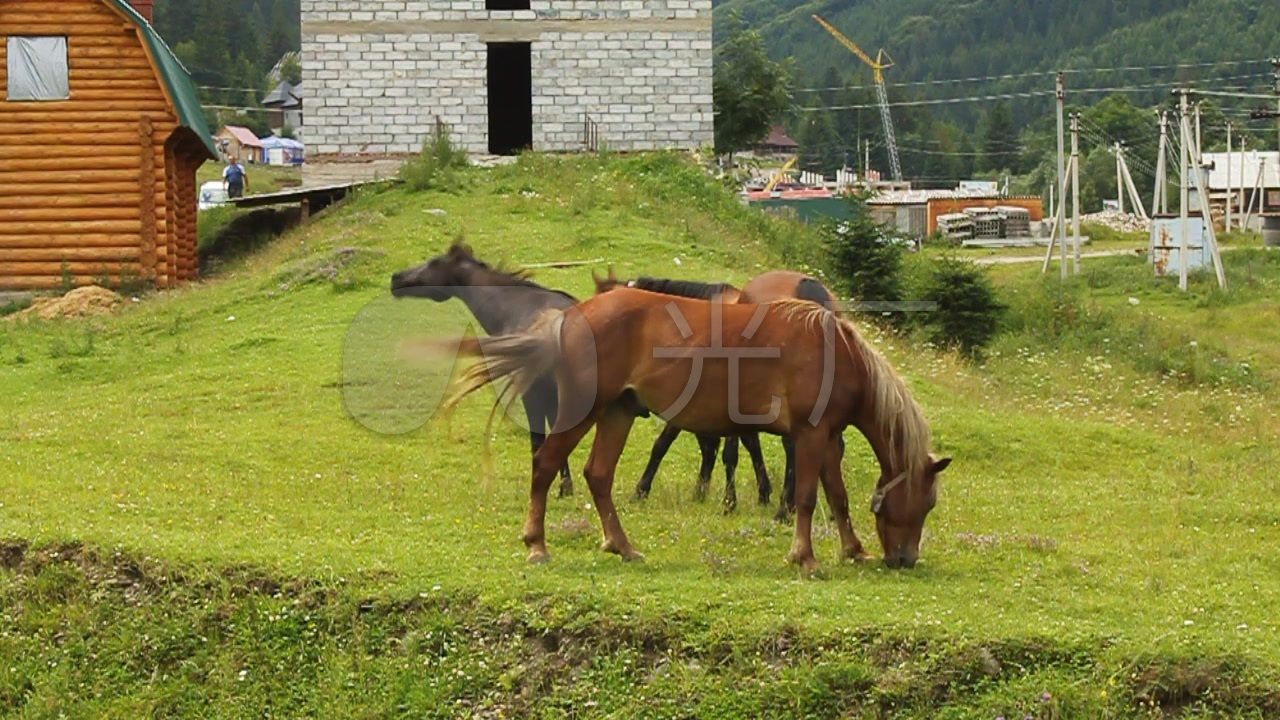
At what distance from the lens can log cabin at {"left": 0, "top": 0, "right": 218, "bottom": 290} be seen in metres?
26.3

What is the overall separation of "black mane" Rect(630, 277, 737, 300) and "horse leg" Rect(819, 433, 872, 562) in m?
1.73

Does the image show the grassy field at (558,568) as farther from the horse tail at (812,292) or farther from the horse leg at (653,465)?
the horse tail at (812,292)

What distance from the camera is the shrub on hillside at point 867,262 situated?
909 inches

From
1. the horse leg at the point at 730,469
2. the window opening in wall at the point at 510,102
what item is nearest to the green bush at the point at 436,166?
the window opening in wall at the point at 510,102

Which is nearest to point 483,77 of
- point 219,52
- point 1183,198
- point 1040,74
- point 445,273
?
point 1183,198

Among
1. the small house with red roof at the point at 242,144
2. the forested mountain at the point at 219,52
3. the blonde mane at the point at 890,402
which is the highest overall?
the forested mountain at the point at 219,52

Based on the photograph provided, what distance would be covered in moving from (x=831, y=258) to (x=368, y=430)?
1089 centimetres

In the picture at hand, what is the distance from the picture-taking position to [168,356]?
19500 mm

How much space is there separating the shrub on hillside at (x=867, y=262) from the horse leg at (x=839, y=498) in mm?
12976

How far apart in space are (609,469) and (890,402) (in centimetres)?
171

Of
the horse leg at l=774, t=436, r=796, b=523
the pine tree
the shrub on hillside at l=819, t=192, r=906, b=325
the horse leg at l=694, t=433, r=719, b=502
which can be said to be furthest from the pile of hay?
the pine tree

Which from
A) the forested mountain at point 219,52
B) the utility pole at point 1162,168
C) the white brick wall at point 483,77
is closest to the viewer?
the white brick wall at point 483,77

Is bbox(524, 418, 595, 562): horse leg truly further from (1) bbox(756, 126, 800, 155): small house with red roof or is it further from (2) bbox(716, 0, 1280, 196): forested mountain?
(1) bbox(756, 126, 800, 155): small house with red roof

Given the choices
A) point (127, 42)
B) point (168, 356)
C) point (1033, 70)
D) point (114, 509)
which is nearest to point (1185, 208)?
point (127, 42)
